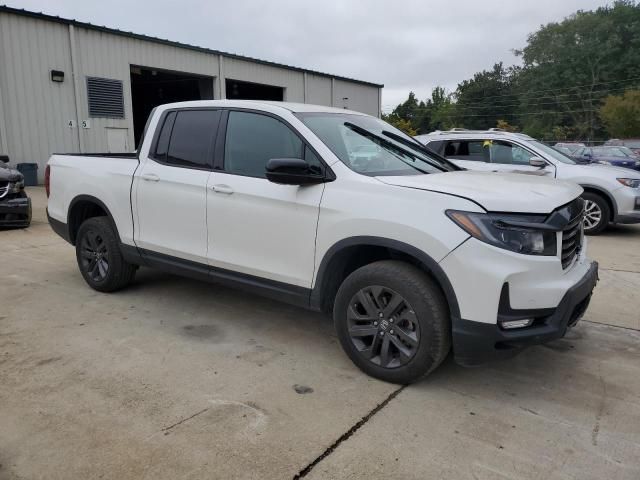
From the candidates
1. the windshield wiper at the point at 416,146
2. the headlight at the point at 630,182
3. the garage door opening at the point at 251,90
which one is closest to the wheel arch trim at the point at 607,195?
the headlight at the point at 630,182

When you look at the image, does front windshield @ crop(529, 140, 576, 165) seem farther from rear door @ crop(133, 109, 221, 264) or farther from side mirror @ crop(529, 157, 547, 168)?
rear door @ crop(133, 109, 221, 264)

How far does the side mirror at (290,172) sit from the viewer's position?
3477 millimetres

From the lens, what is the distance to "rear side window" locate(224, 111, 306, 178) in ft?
12.9

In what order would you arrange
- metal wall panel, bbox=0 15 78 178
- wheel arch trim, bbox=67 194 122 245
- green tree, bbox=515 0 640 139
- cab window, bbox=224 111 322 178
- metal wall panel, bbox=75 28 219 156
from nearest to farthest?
cab window, bbox=224 111 322 178, wheel arch trim, bbox=67 194 122 245, metal wall panel, bbox=0 15 78 178, metal wall panel, bbox=75 28 219 156, green tree, bbox=515 0 640 139

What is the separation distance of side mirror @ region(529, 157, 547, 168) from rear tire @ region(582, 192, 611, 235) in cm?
82

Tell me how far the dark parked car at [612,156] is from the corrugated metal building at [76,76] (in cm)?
1393

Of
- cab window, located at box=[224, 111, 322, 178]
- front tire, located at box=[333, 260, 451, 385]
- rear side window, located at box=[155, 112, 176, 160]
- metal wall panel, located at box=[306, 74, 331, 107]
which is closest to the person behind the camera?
front tire, located at box=[333, 260, 451, 385]

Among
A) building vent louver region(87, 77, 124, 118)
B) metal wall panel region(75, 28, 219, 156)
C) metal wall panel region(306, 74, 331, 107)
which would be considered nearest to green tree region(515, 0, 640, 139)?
metal wall panel region(306, 74, 331, 107)

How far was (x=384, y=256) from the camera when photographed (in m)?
3.68

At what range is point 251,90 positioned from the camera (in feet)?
88.8

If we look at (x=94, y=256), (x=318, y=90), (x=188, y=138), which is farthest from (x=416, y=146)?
(x=318, y=90)

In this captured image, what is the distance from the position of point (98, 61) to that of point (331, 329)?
1685 centimetres

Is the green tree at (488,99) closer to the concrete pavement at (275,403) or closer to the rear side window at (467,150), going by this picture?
the rear side window at (467,150)

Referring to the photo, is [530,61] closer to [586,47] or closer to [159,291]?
[586,47]
